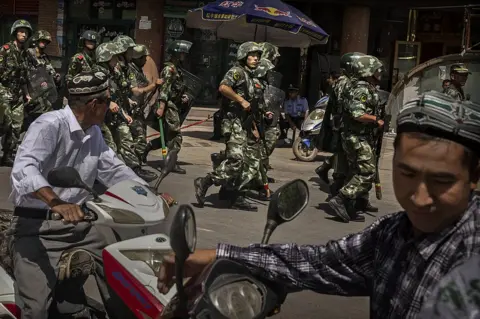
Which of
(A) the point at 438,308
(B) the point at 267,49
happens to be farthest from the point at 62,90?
(A) the point at 438,308

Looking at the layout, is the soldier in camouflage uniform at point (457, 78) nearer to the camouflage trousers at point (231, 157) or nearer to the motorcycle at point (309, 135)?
the camouflage trousers at point (231, 157)

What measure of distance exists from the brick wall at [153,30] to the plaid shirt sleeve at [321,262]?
1790cm

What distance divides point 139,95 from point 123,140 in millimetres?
842

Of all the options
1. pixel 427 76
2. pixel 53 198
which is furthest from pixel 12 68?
pixel 53 198

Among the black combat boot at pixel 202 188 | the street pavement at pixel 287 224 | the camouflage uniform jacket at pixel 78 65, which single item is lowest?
the street pavement at pixel 287 224

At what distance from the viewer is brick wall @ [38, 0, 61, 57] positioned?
2066 centimetres

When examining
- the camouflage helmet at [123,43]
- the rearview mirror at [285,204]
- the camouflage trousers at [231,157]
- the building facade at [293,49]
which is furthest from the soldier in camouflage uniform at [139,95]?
the building facade at [293,49]

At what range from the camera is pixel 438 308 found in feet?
3.72

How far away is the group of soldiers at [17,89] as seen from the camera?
990 cm

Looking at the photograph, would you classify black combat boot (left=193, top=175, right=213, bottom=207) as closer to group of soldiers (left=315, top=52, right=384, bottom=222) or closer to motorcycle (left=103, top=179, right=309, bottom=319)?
group of soldiers (left=315, top=52, right=384, bottom=222)

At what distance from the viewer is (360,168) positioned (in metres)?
7.93

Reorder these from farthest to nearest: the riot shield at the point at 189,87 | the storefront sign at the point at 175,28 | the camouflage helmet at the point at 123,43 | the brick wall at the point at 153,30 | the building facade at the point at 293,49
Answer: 1. the storefront sign at the point at 175,28
2. the building facade at the point at 293,49
3. the brick wall at the point at 153,30
4. the riot shield at the point at 189,87
5. the camouflage helmet at the point at 123,43

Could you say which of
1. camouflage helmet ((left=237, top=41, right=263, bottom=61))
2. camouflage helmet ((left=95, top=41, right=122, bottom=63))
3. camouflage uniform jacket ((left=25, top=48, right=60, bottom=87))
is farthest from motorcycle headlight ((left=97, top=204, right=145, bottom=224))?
camouflage uniform jacket ((left=25, top=48, right=60, bottom=87))

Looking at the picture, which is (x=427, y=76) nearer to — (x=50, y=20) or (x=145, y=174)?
(x=145, y=174)
